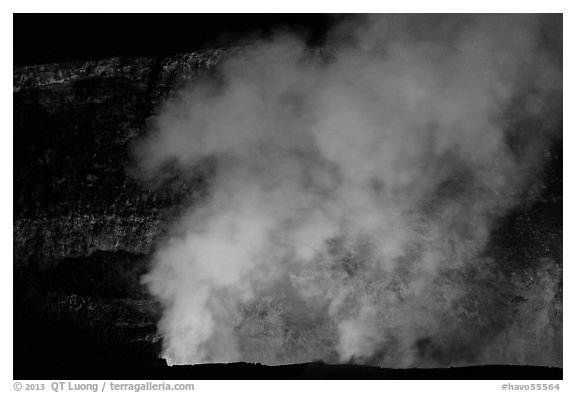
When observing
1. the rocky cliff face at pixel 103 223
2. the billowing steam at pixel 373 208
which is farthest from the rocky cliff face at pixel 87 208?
the billowing steam at pixel 373 208

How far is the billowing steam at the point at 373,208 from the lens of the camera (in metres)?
2.04

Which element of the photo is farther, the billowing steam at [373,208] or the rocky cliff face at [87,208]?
the rocky cliff face at [87,208]

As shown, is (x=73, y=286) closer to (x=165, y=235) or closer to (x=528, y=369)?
(x=165, y=235)

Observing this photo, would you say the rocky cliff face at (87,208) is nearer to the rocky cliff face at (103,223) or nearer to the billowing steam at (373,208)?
the rocky cliff face at (103,223)

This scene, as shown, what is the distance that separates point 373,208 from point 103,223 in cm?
143

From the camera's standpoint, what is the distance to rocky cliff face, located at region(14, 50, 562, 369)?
208 centimetres

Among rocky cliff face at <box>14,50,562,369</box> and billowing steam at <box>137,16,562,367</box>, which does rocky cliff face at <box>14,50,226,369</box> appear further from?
billowing steam at <box>137,16,562,367</box>

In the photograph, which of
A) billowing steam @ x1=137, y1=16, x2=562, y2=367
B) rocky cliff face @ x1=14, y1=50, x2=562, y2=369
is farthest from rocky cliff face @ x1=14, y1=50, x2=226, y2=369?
billowing steam @ x1=137, y1=16, x2=562, y2=367

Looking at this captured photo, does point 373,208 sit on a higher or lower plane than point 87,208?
lower

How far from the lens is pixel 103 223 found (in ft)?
7.21

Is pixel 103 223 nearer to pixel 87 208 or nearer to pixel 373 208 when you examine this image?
pixel 87 208

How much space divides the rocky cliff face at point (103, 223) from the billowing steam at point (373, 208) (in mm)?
66

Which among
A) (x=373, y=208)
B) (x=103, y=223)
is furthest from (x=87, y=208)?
(x=373, y=208)

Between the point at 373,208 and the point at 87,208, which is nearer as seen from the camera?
the point at 373,208
